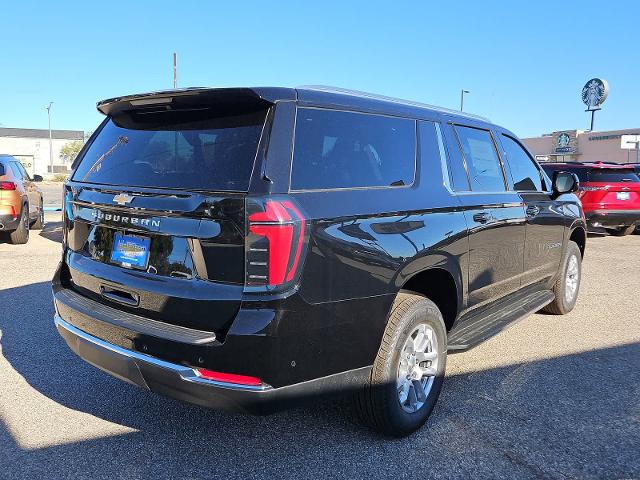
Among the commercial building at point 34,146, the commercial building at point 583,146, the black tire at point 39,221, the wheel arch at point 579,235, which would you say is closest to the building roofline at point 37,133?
the commercial building at point 34,146

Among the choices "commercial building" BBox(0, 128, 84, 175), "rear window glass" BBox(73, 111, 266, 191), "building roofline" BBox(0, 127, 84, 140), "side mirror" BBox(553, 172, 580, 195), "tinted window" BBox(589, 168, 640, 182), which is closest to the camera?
"rear window glass" BBox(73, 111, 266, 191)

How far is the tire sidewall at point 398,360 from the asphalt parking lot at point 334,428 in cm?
12

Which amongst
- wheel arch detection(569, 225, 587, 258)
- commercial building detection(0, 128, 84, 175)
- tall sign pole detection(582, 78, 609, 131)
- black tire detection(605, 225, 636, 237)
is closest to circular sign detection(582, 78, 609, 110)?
tall sign pole detection(582, 78, 609, 131)

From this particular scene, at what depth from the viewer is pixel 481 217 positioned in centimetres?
371

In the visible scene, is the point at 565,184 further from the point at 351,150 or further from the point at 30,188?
the point at 30,188

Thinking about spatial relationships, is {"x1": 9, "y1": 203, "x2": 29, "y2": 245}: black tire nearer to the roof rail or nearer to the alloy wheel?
the roof rail

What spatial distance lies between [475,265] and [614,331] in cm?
248

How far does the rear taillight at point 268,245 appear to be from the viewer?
2326 mm

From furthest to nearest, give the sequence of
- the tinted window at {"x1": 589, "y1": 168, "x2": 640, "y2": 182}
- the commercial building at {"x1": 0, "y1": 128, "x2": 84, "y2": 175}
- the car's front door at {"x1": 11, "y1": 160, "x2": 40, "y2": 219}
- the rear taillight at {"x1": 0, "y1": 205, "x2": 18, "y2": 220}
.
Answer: the commercial building at {"x1": 0, "y1": 128, "x2": 84, "y2": 175}
the tinted window at {"x1": 589, "y1": 168, "x2": 640, "y2": 182}
the car's front door at {"x1": 11, "y1": 160, "x2": 40, "y2": 219}
the rear taillight at {"x1": 0, "y1": 205, "x2": 18, "y2": 220}

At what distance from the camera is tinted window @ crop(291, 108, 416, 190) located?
103 inches

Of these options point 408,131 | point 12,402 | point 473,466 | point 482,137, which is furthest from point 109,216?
point 482,137

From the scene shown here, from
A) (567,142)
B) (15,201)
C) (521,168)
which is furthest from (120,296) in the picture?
(567,142)

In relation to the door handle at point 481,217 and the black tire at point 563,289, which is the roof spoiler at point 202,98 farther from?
the black tire at point 563,289

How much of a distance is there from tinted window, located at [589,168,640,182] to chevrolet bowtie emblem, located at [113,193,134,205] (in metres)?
11.3
